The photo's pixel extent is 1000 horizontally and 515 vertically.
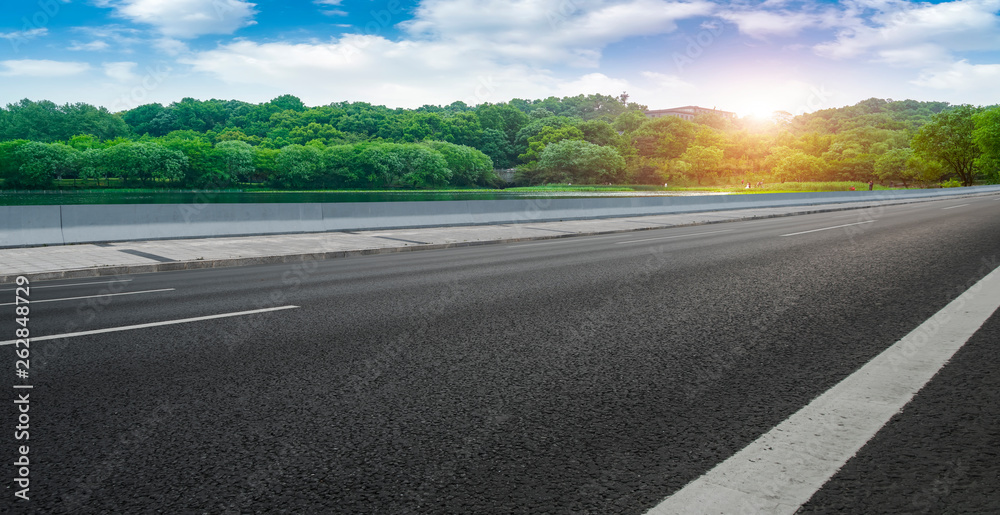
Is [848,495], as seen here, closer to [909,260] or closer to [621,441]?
[621,441]

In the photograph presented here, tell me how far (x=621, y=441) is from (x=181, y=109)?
155m

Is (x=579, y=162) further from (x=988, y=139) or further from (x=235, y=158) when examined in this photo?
(x=235, y=158)

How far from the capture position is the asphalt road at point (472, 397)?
101 inches

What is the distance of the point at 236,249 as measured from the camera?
14227mm

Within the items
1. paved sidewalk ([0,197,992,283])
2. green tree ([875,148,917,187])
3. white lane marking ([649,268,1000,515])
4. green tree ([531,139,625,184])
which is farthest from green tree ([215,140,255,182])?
white lane marking ([649,268,1000,515])

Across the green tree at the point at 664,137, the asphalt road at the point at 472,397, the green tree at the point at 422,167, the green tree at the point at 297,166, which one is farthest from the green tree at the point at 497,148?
the asphalt road at the point at 472,397

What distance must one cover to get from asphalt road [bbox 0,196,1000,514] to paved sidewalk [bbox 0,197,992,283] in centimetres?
369

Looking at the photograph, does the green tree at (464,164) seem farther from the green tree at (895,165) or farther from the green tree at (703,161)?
the green tree at (895,165)

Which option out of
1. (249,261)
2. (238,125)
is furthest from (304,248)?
(238,125)

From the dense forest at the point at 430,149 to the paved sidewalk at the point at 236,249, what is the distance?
84.9m

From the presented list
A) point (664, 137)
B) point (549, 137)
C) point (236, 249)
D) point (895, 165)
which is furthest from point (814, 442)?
point (664, 137)

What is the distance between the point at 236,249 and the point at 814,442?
45.2 ft

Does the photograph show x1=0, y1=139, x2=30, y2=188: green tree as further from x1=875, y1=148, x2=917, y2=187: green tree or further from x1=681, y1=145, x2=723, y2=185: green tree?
Result: x1=875, y1=148, x2=917, y2=187: green tree

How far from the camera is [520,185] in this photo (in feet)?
397
